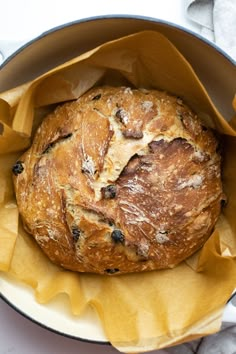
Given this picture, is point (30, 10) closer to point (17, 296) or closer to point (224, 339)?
point (17, 296)

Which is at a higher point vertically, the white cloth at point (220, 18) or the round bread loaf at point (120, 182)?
the white cloth at point (220, 18)

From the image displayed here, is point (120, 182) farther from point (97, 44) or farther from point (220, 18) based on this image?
point (220, 18)

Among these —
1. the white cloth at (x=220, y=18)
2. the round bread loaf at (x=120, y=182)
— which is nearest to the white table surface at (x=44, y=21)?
the white cloth at (x=220, y=18)

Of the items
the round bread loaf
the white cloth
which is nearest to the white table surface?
the white cloth

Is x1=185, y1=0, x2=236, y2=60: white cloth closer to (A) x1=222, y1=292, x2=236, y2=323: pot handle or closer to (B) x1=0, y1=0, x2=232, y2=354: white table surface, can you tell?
(B) x1=0, y1=0, x2=232, y2=354: white table surface

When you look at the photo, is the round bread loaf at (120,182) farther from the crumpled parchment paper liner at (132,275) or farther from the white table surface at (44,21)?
the white table surface at (44,21)
